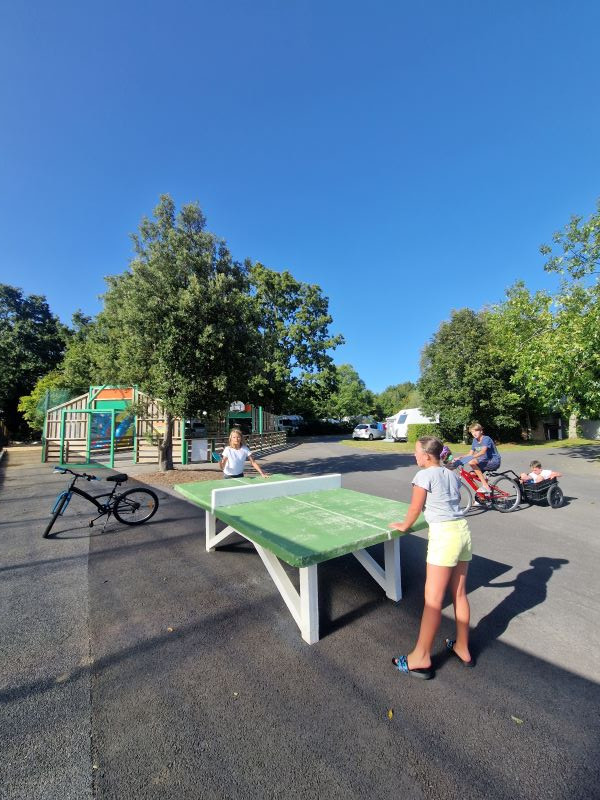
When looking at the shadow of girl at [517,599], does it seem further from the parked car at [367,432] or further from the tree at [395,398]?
the tree at [395,398]

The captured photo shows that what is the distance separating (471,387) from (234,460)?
2306 centimetres

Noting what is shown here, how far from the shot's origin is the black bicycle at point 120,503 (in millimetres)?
5746

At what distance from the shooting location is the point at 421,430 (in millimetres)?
28375

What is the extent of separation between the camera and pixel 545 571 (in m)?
4.36

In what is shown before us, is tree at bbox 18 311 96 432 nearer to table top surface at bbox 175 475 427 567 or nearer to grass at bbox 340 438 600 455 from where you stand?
grass at bbox 340 438 600 455

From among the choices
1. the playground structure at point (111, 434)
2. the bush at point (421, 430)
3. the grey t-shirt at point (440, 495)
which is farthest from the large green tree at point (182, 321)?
the bush at point (421, 430)

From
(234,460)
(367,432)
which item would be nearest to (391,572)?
(234,460)

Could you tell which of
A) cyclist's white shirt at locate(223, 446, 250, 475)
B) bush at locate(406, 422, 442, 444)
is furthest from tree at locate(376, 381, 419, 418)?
cyclist's white shirt at locate(223, 446, 250, 475)

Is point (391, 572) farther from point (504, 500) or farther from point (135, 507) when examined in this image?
point (504, 500)

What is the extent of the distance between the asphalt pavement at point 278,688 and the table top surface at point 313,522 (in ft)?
2.56

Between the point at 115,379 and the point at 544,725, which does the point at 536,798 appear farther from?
the point at 115,379

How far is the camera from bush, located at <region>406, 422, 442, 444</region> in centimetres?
2739

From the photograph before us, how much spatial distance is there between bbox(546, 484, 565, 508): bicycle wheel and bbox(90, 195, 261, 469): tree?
8.26 meters

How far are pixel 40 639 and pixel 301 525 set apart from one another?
2.31 metres
